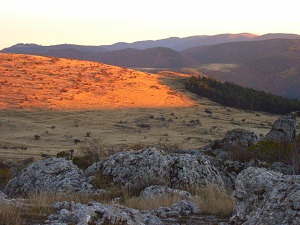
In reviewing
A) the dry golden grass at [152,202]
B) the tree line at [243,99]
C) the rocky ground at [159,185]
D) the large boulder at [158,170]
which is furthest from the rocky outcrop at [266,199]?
the tree line at [243,99]

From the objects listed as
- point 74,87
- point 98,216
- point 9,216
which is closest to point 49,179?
point 9,216

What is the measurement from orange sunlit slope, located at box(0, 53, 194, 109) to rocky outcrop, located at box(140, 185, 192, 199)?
3868 cm

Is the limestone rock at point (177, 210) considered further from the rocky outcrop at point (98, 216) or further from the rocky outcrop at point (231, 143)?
the rocky outcrop at point (231, 143)

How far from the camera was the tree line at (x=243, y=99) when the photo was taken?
213ft

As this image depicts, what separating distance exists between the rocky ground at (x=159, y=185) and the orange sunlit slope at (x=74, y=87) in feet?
111

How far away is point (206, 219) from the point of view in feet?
23.1

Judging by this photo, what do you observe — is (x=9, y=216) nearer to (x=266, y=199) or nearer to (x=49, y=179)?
(x=266, y=199)

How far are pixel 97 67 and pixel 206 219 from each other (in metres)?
65.3

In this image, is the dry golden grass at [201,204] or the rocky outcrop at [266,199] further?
the dry golden grass at [201,204]

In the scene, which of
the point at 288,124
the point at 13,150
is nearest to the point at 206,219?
the point at 288,124

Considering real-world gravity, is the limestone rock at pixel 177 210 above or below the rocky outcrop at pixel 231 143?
above

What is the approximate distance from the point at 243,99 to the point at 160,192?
57982 millimetres

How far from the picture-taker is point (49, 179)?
36.4ft

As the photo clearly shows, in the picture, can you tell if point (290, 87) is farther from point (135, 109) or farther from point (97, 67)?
point (135, 109)
